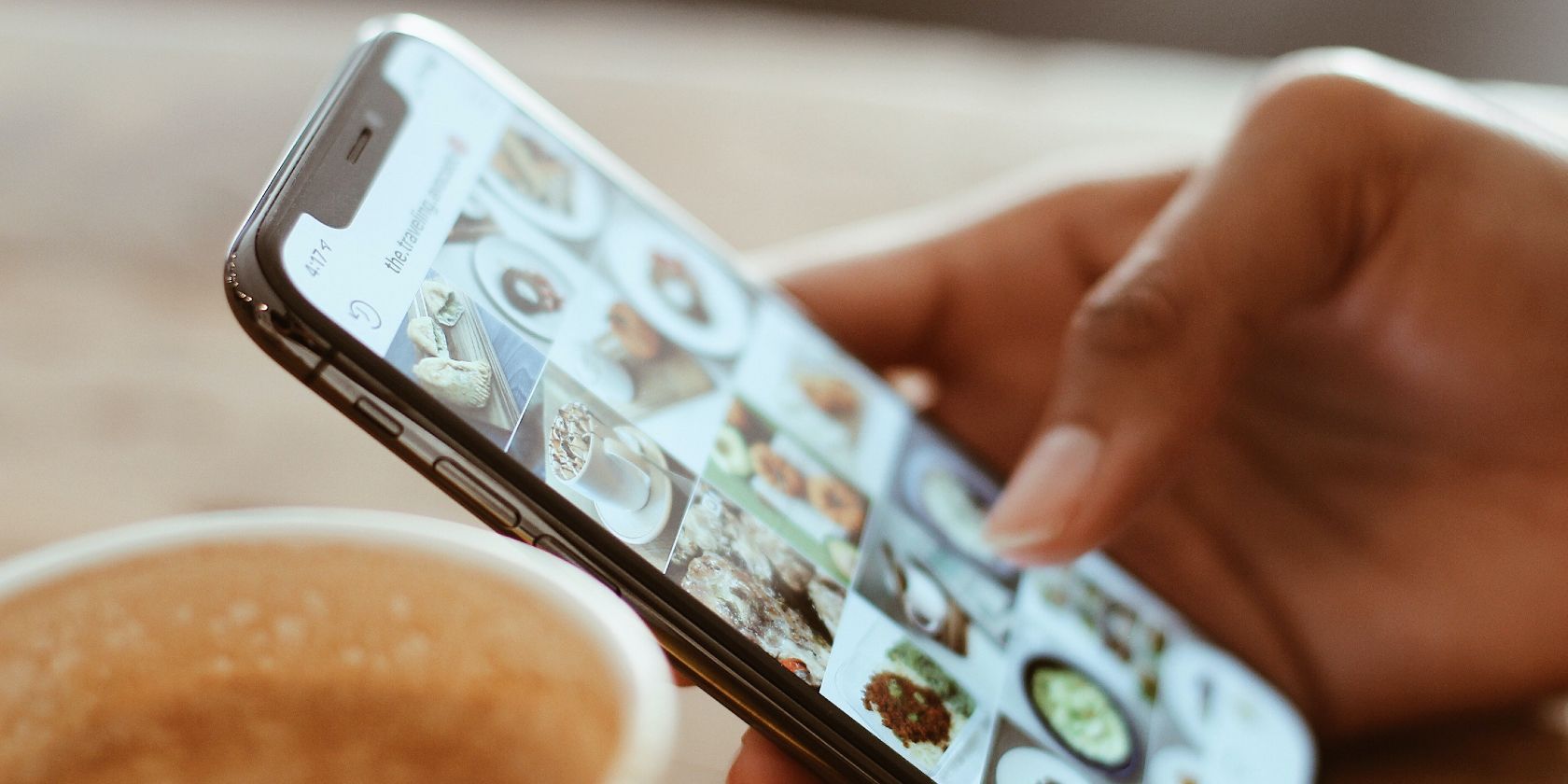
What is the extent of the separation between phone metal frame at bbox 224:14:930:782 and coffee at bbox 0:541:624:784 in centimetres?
9

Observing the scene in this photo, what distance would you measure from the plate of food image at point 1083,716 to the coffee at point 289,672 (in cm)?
24

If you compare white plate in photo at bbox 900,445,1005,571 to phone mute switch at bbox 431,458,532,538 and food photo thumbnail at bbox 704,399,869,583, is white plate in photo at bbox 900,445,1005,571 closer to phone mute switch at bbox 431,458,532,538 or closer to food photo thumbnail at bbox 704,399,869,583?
food photo thumbnail at bbox 704,399,869,583

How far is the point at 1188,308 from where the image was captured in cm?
47

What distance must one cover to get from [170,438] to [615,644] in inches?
17.8

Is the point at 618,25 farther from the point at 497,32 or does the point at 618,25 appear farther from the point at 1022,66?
the point at 1022,66

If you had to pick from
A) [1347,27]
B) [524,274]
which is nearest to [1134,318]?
[524,274]

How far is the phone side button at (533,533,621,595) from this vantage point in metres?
0.34

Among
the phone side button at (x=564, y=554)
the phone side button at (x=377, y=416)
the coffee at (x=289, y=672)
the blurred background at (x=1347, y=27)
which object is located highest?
the blurred background at (x=1347, y=27)

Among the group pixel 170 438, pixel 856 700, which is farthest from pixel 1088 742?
pixel 170 438

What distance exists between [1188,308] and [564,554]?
28 cm

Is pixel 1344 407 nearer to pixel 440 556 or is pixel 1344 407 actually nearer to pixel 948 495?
pixel 948 495

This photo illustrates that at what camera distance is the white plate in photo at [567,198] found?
427 millimetres

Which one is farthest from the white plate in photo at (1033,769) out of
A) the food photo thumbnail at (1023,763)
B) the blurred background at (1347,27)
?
the blurred background at (1347,27)

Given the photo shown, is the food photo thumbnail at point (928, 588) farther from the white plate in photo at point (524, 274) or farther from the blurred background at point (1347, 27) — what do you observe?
the blurred background at point (1347, 27)
